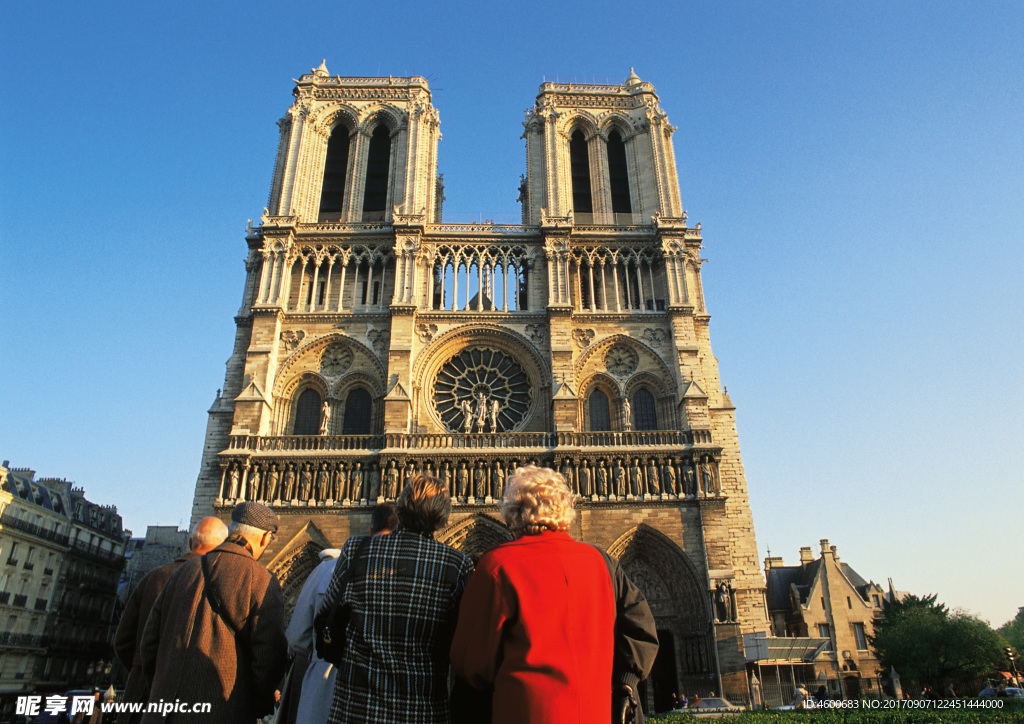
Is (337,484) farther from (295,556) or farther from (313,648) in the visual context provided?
(313,648)

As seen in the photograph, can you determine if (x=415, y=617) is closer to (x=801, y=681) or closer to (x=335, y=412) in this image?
(x=335, y=412)

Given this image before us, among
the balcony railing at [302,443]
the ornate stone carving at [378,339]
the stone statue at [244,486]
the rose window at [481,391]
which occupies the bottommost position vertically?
the stone statue at [244,486]

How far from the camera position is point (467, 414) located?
2422cm

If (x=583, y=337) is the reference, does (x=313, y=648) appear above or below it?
below

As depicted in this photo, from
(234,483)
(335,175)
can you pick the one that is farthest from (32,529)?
(335,175)

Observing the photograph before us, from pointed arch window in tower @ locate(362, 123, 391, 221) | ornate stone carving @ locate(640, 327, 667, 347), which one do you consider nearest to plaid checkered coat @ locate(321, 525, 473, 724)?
ornate stone carving @ locate(640, 327, 667, 347)

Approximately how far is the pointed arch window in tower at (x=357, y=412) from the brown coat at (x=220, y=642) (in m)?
20.5

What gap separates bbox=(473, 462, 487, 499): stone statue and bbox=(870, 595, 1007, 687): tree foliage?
1796 cm

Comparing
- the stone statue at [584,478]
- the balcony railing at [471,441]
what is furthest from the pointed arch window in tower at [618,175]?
the stone statue at [584,478]

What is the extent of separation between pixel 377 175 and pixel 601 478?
1689 centimetres

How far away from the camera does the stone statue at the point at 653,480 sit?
21812mm

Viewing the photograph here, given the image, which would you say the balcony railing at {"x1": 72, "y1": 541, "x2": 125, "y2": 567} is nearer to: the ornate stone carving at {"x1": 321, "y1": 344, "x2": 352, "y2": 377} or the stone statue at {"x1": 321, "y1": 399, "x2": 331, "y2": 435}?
the stone statue at {"x1": 321, "y1": 399, "x2": 331, "y2": 435}

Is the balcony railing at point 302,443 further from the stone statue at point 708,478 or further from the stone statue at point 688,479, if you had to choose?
the stone statue at point 708,478

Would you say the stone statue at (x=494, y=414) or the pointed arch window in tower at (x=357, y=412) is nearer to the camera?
the stone statue at (x=494, y=414)
